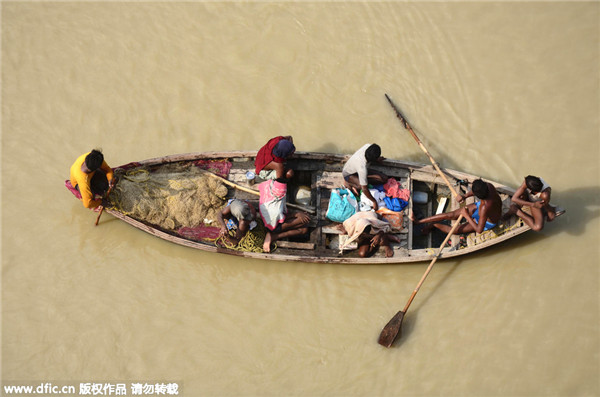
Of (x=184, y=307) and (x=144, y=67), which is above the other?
(x=144, y=67)

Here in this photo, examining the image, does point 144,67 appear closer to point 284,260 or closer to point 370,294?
point 284,260

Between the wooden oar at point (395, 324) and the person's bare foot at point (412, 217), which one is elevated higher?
the person's bare foot at point (412, 217)

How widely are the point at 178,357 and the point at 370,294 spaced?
287cm

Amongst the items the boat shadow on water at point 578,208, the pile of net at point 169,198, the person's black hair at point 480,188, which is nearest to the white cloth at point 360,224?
Answer: the person's black hair at point 480,188

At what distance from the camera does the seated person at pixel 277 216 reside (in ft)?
24.0

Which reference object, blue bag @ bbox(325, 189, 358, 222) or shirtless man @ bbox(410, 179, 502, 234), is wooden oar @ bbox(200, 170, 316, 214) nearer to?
blue bag @ bbox(325, 189, 358, 222)

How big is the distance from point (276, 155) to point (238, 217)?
38.5 inches

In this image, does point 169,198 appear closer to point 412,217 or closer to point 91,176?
point 91,176

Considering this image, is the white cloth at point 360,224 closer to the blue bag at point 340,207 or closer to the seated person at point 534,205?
the blue bag at point 340,207

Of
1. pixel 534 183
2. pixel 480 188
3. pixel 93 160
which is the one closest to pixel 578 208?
pixel 534 183

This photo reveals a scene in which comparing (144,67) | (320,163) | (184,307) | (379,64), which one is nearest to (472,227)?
(320,163)

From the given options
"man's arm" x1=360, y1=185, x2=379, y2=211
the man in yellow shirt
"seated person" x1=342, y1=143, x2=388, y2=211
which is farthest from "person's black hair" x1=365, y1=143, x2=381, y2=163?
the man in yellow shirt

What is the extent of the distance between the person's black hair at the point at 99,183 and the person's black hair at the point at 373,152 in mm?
3695

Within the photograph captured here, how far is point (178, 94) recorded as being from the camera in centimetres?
901
